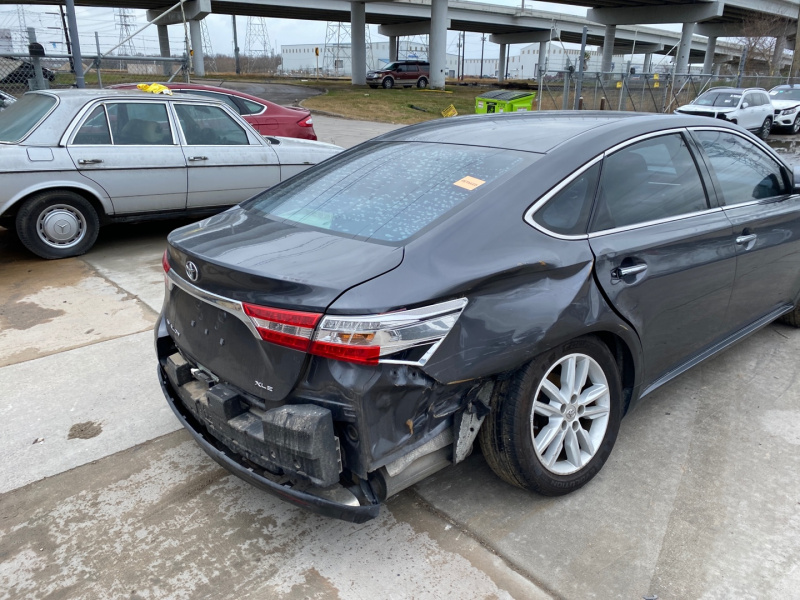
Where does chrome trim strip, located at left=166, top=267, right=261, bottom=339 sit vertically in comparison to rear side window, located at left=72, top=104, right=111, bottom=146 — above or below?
below

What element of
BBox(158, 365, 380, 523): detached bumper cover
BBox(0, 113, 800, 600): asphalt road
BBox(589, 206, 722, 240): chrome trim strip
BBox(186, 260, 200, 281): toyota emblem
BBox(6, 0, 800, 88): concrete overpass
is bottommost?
BBox(0, 113, 800, 600): asphalt road

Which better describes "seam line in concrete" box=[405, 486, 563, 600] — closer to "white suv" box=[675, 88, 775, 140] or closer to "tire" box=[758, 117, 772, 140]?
"white suv" box=[675, 88, 775, 140]

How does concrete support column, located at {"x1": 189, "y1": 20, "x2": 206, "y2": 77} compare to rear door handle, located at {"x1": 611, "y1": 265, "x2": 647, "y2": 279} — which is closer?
rear door handle, located at {"x1": 611, "y1": 265, "x2": 647, "y2": 279}

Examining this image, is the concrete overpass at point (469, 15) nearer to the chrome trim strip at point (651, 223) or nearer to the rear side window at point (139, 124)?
the rear side window at point (139, 124)

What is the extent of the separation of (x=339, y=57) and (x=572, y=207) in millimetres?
90636

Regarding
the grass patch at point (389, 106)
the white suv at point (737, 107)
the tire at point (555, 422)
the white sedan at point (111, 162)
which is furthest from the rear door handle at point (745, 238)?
→ the grass patch at point (389, 106)

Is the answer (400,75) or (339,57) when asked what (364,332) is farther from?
(339,57)

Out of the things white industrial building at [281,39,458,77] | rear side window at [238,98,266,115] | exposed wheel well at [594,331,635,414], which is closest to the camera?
exposed wheel well at [594,331,635,414]

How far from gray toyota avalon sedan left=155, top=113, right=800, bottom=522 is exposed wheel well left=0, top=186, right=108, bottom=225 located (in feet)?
11.8

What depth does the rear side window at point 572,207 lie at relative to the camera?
2549mm

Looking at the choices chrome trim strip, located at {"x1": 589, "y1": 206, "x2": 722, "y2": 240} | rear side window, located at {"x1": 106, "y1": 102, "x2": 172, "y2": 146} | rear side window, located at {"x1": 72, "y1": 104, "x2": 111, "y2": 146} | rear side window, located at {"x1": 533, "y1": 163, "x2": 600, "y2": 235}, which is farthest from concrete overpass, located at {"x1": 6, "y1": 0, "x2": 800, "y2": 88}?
rear side window, located at {"x1": 533, "y1": 163, "x2": 600, "y2": 235}

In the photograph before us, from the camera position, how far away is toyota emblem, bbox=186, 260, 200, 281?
2525 millimetres

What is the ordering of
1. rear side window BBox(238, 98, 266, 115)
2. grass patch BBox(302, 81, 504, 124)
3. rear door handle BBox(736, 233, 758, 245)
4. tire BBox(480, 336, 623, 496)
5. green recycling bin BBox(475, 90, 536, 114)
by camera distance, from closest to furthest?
tire BBox(480, 336, 623, 496)
rear door handle BBox(736, 233, 758, 245)
rear side window BBox(238, 98, 266, 115)
green recycling bin BBox(475, 90, 536, 114)
grass patch BBox(302, 81, 504, 124)

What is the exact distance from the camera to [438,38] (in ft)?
125
